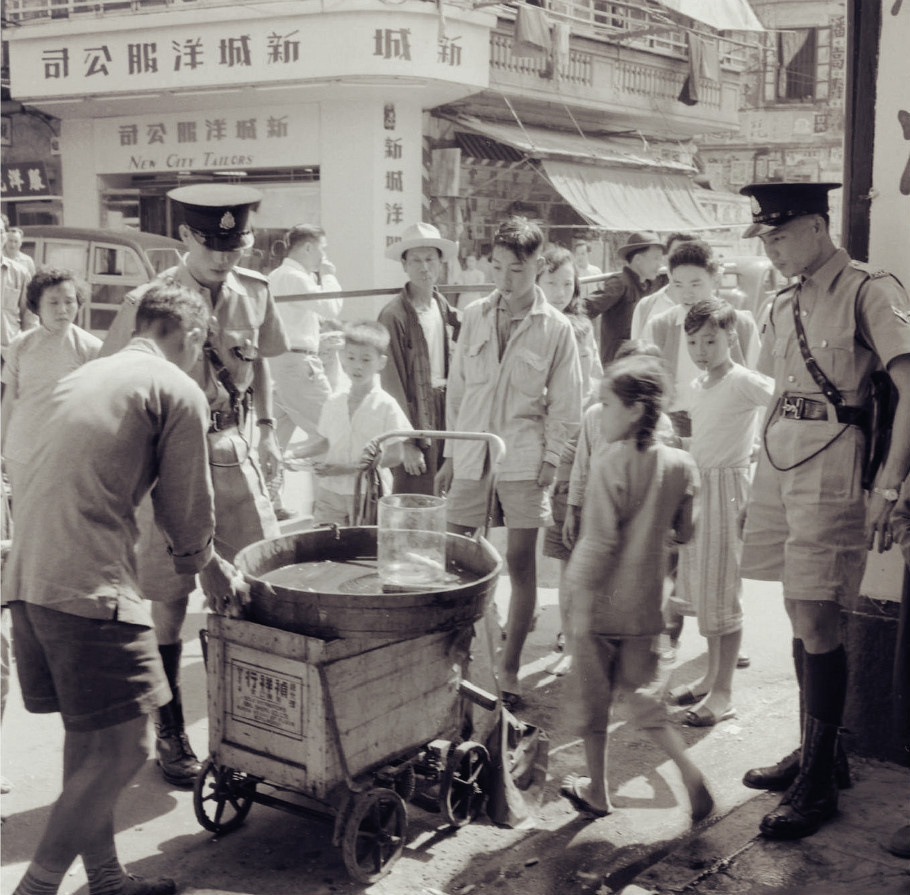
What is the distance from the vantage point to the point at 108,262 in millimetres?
13258

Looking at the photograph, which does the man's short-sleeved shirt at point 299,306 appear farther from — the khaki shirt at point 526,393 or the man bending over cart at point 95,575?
the man bending over cart at point 95,575

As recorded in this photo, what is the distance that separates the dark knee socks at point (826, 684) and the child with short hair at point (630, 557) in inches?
18.6

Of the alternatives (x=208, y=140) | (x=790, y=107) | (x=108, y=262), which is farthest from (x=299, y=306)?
(x=790, y=107)

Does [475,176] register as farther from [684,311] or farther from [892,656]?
[892,656]

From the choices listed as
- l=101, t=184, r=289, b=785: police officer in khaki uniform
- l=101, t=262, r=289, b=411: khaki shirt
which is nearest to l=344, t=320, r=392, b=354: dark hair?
l=101, t=262, r=289, b=411: khaki shirt

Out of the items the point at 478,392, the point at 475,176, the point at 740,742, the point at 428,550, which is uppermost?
the point at 475,176

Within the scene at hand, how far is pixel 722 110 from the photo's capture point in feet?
84.9

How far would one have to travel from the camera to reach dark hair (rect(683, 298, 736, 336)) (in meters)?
4.93

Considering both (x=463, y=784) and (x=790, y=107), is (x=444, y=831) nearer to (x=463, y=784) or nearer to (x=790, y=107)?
(x=463, y=784)

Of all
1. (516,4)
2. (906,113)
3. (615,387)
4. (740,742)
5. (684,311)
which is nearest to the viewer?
(615,387)

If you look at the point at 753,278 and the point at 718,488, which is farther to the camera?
the point at 753,278

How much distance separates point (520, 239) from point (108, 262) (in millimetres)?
9367

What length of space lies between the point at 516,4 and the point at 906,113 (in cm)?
1524

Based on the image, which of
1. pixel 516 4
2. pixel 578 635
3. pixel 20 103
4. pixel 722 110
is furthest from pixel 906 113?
pixel 722 110
